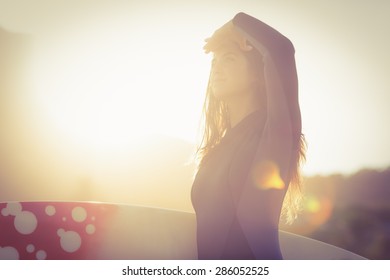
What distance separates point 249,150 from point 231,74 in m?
0.30

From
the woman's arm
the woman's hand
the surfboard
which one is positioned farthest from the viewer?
the surfboard

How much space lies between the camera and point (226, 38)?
1.50 meters

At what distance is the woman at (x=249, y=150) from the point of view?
1282mm

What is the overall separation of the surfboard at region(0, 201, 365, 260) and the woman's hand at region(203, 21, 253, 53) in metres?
1.67

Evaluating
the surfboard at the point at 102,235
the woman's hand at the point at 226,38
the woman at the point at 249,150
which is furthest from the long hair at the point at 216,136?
the surfboard at the point at 102,235

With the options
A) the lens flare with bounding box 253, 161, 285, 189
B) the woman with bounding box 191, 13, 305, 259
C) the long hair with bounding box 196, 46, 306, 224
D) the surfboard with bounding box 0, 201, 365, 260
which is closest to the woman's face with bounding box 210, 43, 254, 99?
the woman with bounding box 191, 13, 305, 259

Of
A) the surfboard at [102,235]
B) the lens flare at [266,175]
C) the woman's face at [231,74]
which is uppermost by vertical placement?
the woman's face at [231,74]

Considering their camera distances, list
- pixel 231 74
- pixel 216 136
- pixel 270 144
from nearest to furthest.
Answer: pixel 270 144
pixel 231 74
pixel 216 136

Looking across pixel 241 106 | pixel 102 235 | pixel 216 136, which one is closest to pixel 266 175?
pixel 241 106

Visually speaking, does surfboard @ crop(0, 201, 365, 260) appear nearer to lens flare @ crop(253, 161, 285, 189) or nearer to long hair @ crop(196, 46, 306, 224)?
long hair @ crop(196, 46, 306, 224)

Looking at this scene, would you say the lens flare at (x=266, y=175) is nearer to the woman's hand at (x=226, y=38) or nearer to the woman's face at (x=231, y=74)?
the woman's face at (x=231, y=74)

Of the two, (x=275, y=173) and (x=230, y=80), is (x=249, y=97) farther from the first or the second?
(x=275, y=173)

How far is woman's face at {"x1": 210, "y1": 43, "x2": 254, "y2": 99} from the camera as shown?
148 centimetres

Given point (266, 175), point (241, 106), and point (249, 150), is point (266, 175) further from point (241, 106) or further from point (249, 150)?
point (241, 106)
